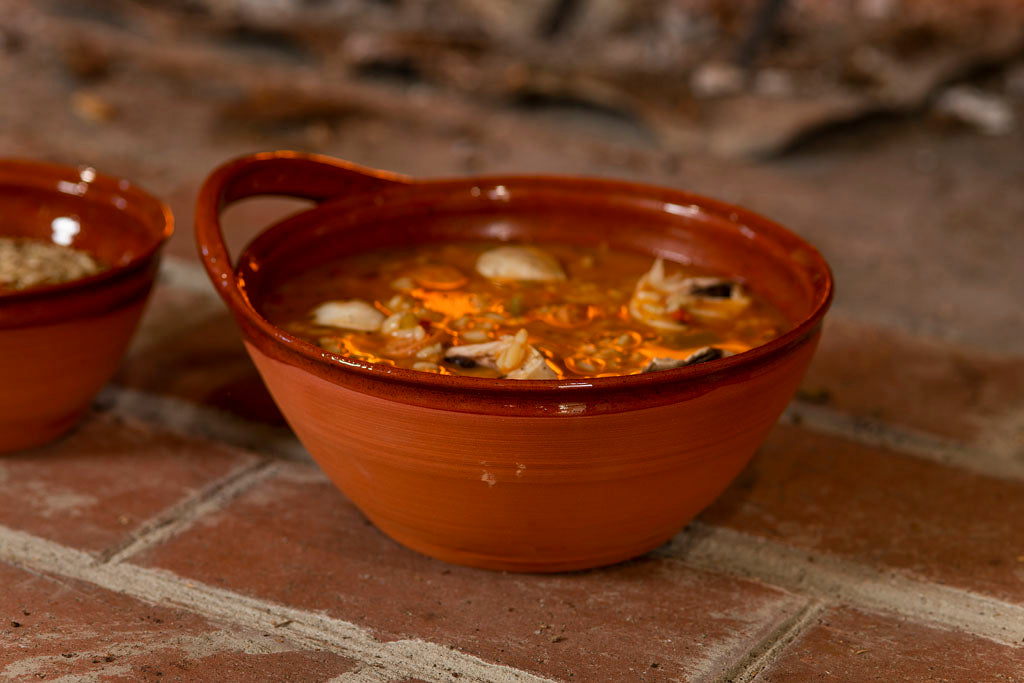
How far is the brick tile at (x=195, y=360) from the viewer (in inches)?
62.4

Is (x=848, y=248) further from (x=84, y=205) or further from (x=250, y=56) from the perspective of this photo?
(x=250, y=56)

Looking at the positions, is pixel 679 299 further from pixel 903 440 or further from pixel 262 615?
pixel 262 615

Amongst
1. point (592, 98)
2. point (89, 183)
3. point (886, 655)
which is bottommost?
point (886, 655)

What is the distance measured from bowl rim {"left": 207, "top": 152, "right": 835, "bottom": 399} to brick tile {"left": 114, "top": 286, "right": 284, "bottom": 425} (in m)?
0.31

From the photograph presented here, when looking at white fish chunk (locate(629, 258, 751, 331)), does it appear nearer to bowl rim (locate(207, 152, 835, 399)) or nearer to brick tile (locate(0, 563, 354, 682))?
bowl rim (locate(207, 152, 835, 399))

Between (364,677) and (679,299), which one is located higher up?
(679,299)

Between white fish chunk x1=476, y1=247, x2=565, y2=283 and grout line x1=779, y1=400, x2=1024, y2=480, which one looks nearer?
white fish chunk x1=476, y1=247, x2=565, y2=283

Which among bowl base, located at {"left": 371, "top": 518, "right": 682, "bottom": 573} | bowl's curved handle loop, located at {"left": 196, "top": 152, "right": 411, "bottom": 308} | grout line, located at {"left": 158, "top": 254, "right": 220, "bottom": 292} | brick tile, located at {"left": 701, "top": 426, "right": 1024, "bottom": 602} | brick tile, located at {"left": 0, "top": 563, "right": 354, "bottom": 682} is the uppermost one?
bowl's curved handle loop, located at {"left": 196, "top": 152, "right": 411, "bottom": 308}

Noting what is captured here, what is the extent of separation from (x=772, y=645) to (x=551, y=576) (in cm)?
23

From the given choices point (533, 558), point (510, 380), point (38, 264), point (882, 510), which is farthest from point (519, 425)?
point (38, 264)

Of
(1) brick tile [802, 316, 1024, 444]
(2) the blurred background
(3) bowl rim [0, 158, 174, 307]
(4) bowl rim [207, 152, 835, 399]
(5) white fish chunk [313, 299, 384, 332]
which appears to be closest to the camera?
(4) bowl rim [207, 152, 835, 399]

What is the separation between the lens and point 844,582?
49.7 inches

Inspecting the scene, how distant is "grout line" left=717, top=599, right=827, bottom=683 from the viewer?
3.62ft

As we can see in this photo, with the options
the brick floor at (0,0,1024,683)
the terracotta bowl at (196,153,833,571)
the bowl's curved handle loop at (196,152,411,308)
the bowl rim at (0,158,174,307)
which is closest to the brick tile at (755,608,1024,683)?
the brick floor at (0,0,1024,683)
